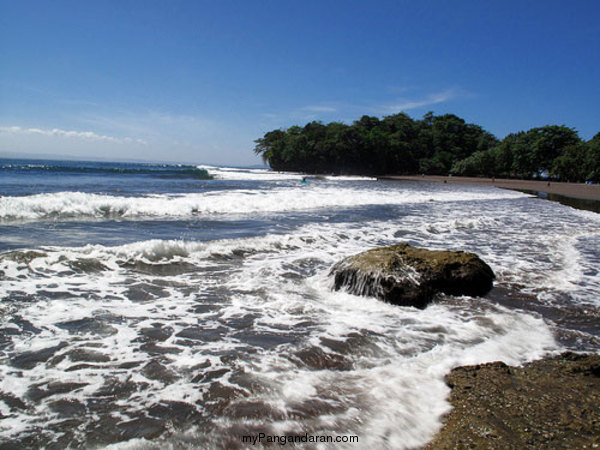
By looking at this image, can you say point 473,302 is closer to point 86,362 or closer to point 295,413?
point 295,413

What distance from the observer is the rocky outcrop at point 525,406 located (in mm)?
2020

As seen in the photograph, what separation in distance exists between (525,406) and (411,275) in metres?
2.53

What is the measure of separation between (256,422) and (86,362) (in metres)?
1.75

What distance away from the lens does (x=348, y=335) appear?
142 inches

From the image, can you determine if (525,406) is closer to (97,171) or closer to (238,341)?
(238,341)

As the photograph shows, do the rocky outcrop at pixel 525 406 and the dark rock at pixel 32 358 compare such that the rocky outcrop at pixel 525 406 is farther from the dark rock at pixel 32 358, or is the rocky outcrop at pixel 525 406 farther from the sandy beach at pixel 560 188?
the sandy beach at pixel 560 188

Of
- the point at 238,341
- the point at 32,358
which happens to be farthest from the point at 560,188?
the point at 32,358

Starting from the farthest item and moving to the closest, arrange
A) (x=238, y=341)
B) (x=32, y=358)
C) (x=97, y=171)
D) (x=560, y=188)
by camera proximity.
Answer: (x=97, y=171) < (x=560, y=188) < (x=238, y=341) < (x=32, y=358)

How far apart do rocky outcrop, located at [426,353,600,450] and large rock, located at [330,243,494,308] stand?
1698 mm

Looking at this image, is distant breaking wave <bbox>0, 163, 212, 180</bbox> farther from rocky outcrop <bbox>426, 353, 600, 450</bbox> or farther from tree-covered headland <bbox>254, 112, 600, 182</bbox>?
rocky outcrop <bbox>426, 353, 600, 450</bbox>

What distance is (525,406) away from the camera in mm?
2326

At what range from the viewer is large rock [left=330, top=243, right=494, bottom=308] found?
4605 mm

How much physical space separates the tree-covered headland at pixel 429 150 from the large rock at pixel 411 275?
62.3 metres

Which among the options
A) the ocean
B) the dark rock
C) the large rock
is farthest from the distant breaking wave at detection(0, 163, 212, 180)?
Answer: the dark rock
